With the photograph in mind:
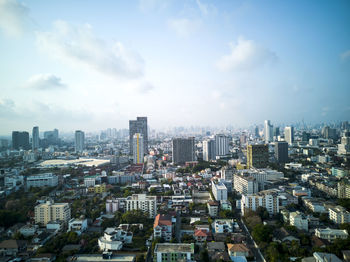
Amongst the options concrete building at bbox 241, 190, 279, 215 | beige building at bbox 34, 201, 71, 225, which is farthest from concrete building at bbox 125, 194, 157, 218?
concrete building at bbox 241, 190, 279, 215

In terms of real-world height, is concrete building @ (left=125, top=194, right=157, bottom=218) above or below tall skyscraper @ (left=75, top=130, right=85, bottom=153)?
below

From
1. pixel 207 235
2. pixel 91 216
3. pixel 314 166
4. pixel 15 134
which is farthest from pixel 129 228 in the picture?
pixel 15 134

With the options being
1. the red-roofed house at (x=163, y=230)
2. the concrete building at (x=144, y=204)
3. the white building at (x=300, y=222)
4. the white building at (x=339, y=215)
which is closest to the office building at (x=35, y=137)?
the concrete building at (x=144, y=204)

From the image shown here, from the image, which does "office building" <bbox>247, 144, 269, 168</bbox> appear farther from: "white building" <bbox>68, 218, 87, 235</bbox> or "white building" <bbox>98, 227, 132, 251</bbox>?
"white building" <bbox>68, 218, 87, 235</bbox>

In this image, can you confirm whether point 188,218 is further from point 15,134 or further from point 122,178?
point 15,134

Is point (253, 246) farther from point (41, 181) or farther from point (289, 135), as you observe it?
point (289, 135)

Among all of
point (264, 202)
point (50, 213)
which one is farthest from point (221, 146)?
point (50, 213)

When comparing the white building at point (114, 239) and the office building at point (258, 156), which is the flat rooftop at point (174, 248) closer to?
the white building at point (114, 239)

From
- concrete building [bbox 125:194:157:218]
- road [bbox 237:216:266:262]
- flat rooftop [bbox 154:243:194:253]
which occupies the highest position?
concrete building [bbox 125:194:157:218]
